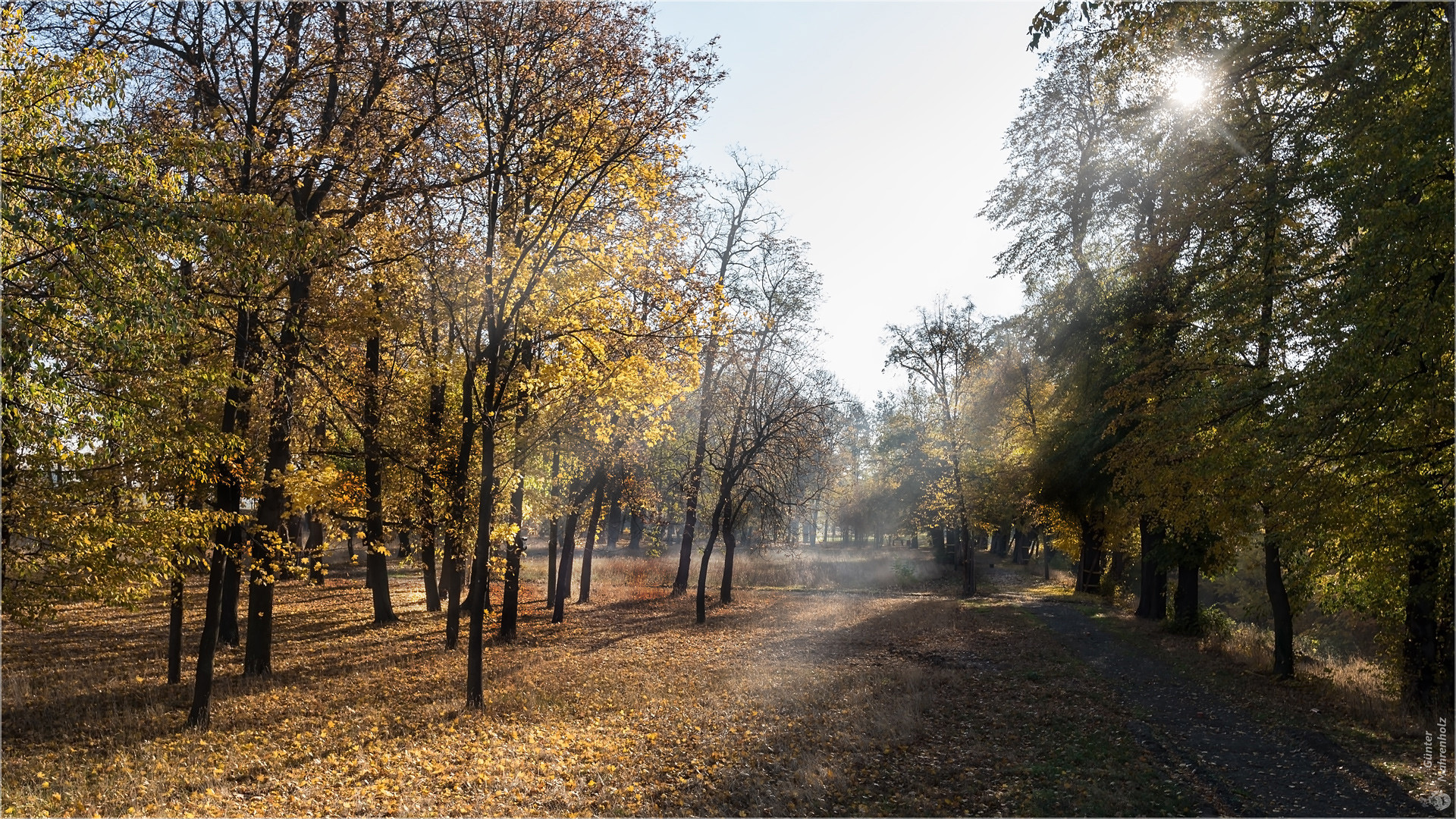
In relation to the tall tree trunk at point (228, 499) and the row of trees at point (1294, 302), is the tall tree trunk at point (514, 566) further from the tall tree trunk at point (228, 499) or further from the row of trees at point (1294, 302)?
the row of trees at point (1294, 302)

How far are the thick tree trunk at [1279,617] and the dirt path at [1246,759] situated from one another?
156 centimetres

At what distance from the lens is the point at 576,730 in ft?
34.3

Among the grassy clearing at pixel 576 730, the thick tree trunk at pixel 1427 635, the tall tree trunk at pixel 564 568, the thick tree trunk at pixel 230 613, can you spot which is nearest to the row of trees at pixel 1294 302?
the thick tree trunk at pixel 1427 635

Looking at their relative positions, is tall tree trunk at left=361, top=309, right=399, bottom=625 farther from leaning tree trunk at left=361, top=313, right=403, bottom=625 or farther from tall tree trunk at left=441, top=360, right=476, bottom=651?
tall tree trunk at left=441, top=360, right=476, bottom=651

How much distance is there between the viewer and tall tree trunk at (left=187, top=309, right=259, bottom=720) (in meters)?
10.2

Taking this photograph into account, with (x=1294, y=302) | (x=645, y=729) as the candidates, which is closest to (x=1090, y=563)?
(x=1294, y=302)

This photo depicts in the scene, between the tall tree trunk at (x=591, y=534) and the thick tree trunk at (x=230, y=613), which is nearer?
the thick tree trunk at (x=230, y=613)

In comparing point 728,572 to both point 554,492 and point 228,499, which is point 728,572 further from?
point 228,499

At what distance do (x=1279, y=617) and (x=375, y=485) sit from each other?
18835 mm

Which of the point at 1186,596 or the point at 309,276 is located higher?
the point at 309,276

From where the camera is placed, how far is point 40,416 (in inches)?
264

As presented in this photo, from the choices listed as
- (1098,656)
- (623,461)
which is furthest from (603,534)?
(1098,656)

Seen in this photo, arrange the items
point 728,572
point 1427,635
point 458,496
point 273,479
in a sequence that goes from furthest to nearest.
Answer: point 728,572 → point 458,496 → point 273,479 → point 1427,635

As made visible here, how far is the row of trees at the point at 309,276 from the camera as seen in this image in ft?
22.4
